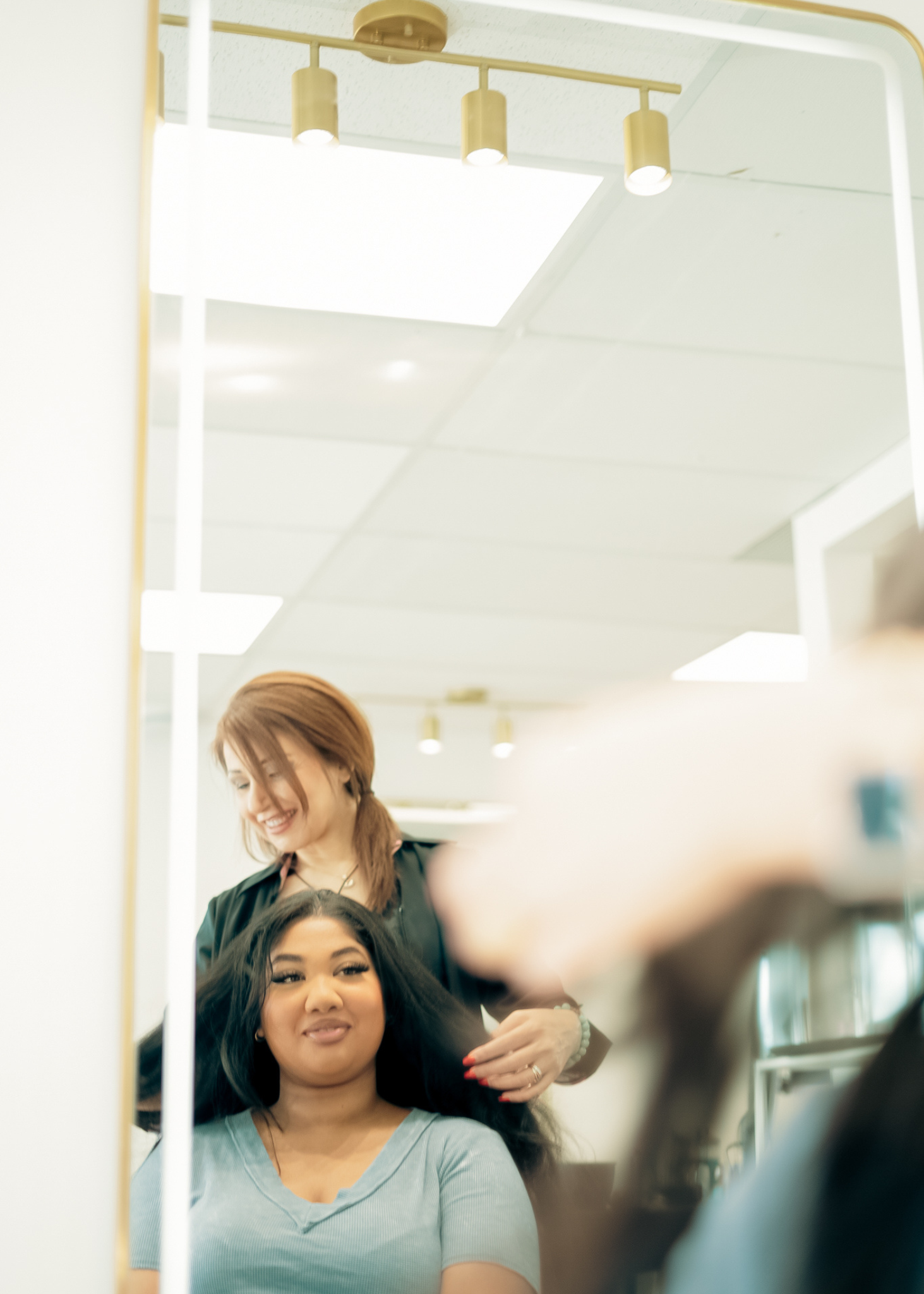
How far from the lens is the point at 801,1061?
1211mm

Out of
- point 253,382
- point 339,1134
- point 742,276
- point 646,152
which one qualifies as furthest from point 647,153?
point 339,1134

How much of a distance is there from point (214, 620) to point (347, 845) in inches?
9.5

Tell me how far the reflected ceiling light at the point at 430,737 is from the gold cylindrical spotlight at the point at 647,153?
60cm

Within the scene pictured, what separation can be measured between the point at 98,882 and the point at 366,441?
0.48 meters

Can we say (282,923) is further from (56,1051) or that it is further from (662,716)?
(662,716)

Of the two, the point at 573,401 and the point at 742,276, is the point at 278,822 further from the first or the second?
the point at 742,276

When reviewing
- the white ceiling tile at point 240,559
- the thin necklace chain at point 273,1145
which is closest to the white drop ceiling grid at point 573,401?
the white ceiling tile at point 240,559

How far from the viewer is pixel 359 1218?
1088 mm

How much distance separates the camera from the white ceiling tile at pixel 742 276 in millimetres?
1293

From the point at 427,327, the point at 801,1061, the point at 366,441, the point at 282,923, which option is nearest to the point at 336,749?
the point at 282,923

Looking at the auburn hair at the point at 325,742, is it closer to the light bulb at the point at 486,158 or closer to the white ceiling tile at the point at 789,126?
the light bulb at the point at 486,158

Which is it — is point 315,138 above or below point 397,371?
above

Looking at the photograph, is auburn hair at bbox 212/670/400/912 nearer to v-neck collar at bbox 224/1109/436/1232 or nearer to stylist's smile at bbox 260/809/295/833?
stylist's smile at bbox 260/809/295/833

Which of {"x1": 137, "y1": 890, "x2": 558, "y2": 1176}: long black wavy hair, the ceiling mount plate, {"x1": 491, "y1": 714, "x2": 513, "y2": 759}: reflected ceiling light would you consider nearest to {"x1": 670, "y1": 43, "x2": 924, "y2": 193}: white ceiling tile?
the ceiling mount plate
